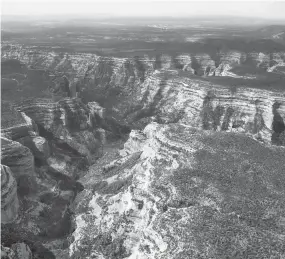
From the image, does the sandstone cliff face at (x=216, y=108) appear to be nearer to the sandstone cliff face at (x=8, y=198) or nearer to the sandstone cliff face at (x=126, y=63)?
the sandstone cliff face at (x=126, y=63)

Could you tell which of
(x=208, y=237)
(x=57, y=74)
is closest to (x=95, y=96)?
(x=57, y=74)

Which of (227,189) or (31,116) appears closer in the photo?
(227,189)

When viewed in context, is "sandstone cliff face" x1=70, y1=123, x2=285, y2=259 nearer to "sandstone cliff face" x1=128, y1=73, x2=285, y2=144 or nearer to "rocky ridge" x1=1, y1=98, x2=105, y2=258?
"rocky ridge" x1=1, y1=98, x2=105, y2=258

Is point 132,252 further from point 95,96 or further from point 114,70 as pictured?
point 114,70

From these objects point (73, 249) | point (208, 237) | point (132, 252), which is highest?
point (208, 237)

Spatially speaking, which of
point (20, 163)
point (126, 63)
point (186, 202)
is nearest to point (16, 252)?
point (186, 202)

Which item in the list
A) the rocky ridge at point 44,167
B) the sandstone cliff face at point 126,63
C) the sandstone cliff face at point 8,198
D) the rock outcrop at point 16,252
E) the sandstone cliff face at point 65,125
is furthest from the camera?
the sandstone cliff face at point 126,63

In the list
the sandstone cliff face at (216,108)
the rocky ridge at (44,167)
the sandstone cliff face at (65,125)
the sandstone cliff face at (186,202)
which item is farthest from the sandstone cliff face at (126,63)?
the sandstone cliff face at (186,202)
